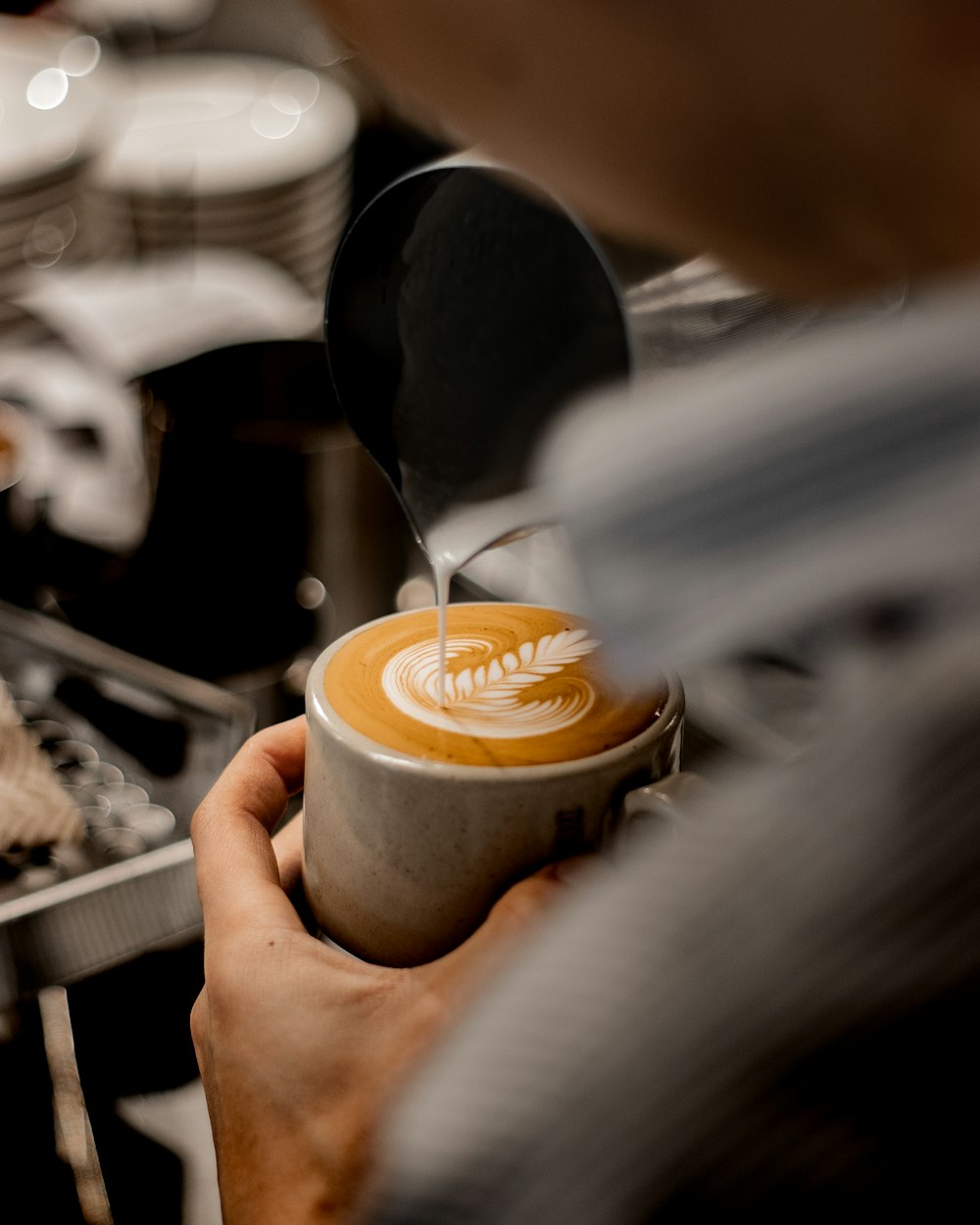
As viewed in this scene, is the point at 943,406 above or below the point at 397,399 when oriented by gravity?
above

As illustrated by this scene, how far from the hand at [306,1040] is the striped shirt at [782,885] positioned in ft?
0.42

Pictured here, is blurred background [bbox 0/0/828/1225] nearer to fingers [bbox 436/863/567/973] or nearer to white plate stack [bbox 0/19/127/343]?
white plate stack [bbox 0/19/127/343]

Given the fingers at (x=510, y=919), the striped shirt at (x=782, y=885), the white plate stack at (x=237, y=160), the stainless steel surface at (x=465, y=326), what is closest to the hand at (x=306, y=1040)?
the fingers at (x=510, y=919)

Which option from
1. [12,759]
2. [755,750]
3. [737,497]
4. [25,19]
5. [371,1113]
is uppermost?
[737,497]

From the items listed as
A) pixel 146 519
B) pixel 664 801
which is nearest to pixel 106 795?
pixel 146 519

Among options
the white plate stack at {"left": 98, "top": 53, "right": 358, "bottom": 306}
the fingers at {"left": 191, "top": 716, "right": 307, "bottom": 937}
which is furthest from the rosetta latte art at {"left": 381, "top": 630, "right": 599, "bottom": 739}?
the white plate stack at {"left": 98, "top": 53, "right": 358, "bottom": 306}

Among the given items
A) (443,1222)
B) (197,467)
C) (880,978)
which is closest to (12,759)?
(197,467)

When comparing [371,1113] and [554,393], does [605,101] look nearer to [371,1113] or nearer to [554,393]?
[554,393]

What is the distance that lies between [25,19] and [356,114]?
20.2 inches

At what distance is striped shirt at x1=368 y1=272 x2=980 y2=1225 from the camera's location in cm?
32

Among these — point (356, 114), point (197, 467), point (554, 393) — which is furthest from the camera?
point (356, 114)

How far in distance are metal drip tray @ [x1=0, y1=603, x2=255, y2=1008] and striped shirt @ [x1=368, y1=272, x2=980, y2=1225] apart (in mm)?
413

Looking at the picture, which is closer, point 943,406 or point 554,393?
point 943,406

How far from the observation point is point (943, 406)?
0.33 meters
